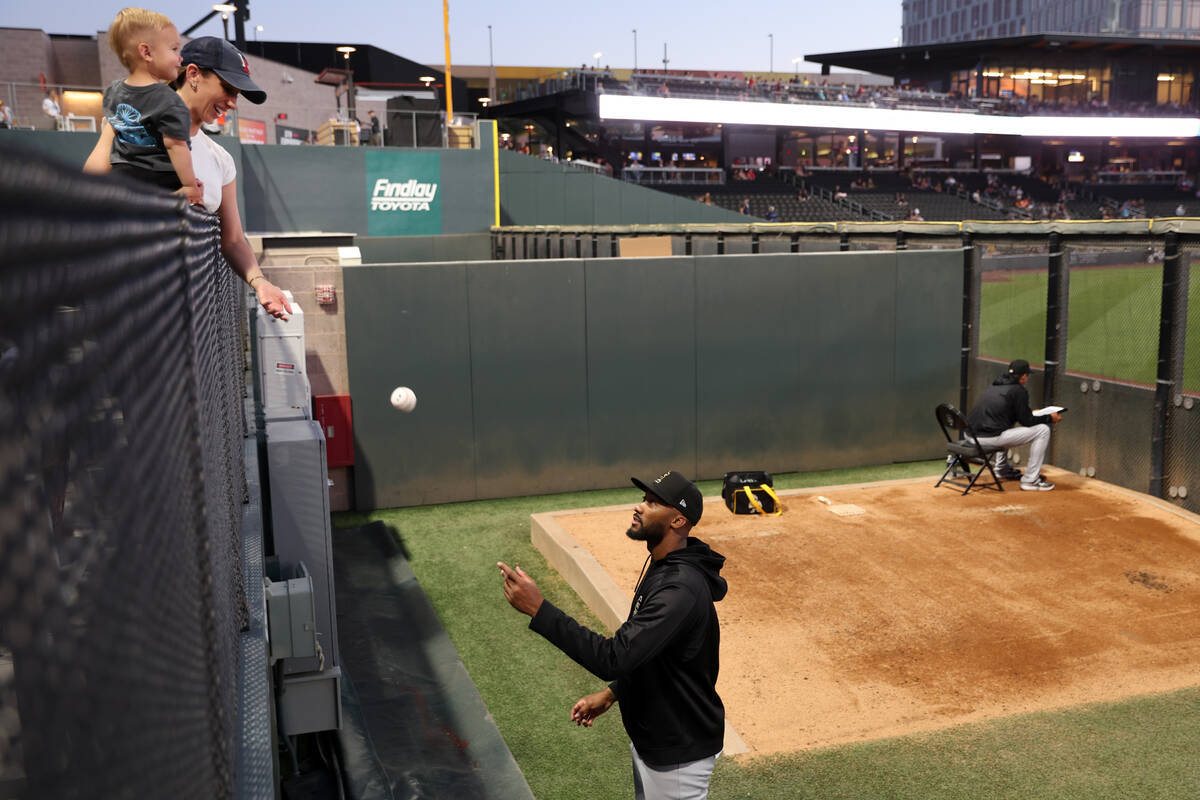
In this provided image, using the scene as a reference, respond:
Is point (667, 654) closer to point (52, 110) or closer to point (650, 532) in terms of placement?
point (650, 532)

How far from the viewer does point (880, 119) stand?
5288 centimetres

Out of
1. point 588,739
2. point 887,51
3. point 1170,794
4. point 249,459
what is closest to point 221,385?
point 249,459

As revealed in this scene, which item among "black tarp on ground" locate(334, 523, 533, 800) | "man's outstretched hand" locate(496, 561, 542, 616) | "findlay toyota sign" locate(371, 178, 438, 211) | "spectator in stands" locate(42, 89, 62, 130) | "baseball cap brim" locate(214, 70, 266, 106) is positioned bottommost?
"black tarp on ground" locate(334, 523, 533, 800)

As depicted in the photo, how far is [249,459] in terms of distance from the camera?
584cm

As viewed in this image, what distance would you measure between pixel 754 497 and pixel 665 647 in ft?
23.3

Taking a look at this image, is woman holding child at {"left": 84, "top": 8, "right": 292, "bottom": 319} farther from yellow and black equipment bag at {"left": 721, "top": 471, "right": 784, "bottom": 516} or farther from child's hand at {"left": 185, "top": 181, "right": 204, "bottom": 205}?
yellow and black equipment bag at {"left": 721, "top": 471, "right": 784, "bottom": 516}

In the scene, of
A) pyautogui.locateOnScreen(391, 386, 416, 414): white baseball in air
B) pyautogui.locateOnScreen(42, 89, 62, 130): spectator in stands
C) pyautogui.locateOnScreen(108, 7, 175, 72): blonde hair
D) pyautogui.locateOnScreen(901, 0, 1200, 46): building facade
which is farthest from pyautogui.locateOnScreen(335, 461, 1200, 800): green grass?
pyautogui.locateOnScreen(901, 0, 1200, 46): building facade

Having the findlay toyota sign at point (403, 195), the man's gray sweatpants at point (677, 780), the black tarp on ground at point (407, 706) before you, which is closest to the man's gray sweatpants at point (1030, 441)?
the black tarp on ground at point (407, 706)

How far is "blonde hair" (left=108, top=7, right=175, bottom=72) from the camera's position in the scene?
3.11 metres

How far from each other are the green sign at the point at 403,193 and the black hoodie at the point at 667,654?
86.1 ft

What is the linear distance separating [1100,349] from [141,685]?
13.0m

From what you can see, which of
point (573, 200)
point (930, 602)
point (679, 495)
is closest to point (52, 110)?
point (573, 200)

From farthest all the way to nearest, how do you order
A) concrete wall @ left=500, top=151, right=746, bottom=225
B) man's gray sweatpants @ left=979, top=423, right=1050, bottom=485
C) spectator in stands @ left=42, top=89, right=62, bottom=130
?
concrete wall @ left=500, top=151, right=746, bottom=225 < spectator in stands @ left=42, top=89, right=62, bottom=130 < man's gray sweatpants @ left=979, top=423, right=1050, bottom=485

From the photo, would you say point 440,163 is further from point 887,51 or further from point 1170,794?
point 887,51
